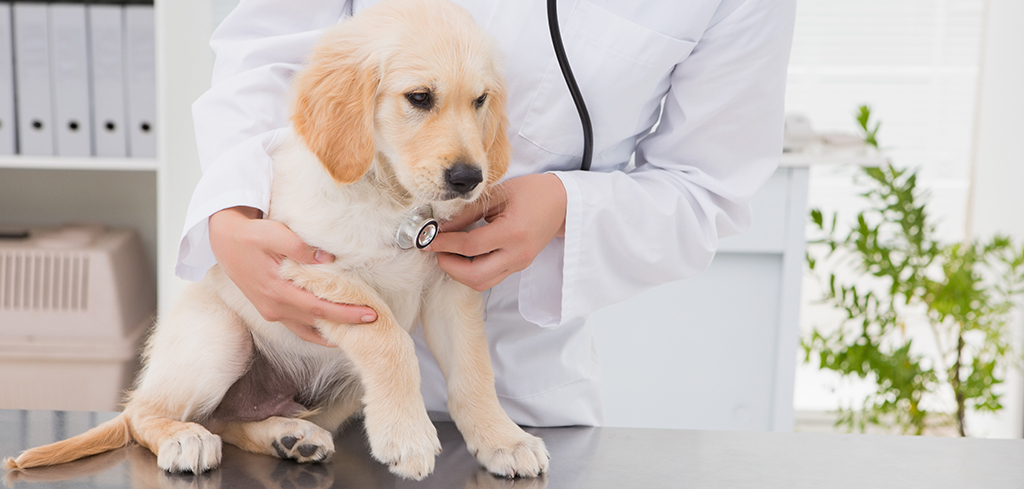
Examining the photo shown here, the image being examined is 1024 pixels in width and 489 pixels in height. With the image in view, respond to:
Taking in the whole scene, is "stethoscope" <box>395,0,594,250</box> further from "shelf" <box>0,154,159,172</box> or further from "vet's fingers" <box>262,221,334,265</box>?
"shelf" <box>0,154,159,172</box>

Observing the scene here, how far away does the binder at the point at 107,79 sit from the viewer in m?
2.10

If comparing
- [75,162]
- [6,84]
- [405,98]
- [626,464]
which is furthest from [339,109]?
[6,84]

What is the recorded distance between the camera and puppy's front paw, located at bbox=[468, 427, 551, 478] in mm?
791

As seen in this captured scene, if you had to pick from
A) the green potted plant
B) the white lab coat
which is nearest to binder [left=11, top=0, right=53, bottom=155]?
the white lab coat

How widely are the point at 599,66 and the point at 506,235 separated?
10.5 inches

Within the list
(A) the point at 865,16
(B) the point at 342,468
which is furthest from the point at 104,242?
(A) the point at 865,16

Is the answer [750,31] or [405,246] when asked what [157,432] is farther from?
[750,31]

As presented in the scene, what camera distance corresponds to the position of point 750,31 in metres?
0.93

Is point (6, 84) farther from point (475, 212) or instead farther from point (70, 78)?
point (475, 212)

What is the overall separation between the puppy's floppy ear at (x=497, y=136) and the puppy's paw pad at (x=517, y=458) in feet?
1.02

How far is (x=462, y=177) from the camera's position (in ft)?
2.53

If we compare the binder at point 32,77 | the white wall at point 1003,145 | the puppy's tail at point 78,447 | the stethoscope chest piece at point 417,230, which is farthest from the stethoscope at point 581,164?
the white wall at point 1003,145

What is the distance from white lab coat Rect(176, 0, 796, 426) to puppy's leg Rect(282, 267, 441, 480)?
16cm

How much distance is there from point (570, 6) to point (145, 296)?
80.8 inches
